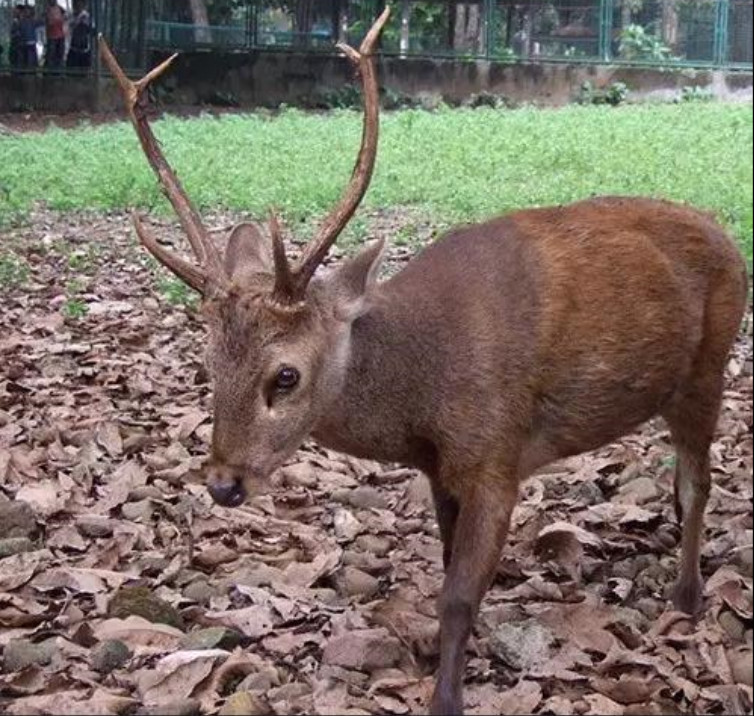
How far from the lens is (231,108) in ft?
18.9

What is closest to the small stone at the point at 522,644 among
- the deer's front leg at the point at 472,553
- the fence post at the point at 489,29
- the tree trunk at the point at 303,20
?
the deer's front leg at the point at 472,553

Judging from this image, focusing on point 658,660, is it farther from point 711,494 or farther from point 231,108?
point 231,108

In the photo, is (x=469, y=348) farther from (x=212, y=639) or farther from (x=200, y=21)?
(x=200, y=21)

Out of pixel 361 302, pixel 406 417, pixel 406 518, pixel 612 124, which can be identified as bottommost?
pixel 406 518

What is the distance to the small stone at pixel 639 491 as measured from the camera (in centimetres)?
509

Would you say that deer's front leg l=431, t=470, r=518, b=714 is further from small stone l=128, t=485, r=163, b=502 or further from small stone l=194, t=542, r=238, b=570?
small stone l=128, t=485, r=163, b=502

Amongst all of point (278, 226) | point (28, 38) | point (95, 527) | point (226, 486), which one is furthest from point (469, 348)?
point (28, 38)

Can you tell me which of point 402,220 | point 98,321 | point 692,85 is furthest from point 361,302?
point 98,321

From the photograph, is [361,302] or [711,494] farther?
[711,494]

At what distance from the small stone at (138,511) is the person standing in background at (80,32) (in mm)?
1558

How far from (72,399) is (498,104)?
6.66 feet

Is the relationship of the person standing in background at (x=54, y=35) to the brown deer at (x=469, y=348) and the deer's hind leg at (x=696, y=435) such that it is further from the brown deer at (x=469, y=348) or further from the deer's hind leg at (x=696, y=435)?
the deer's hind leg at (x=696, y=435)

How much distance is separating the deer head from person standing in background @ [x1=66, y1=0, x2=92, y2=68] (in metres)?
1.76

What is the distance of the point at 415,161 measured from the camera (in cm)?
589
